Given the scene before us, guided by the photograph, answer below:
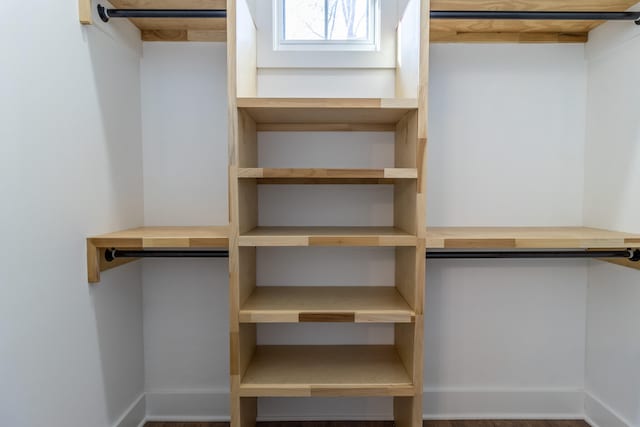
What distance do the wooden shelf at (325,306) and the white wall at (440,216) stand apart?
12cm

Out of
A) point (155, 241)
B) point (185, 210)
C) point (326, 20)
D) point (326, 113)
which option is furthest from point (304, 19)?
point (155, 241)

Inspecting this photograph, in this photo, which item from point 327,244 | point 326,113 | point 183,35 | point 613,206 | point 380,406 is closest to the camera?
point 327,244

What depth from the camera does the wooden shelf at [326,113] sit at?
4.25 feet

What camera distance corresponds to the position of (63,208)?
46.9 inches

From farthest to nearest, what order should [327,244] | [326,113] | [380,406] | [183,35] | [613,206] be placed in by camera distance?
[380,406] → [183,35] → [613,206] → [326,113] → [327,244]

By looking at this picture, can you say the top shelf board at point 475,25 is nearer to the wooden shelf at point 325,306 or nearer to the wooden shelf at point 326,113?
the wooden shelf at point 326,113

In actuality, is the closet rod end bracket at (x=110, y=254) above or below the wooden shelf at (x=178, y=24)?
below

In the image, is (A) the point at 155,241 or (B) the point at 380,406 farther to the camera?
(B) the point at 380,406

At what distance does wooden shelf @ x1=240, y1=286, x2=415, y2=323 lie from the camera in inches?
52.7

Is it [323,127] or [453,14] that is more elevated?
[453,14]

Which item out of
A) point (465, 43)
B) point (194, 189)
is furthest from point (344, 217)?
point (465, 43)

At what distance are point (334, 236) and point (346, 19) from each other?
111 cm

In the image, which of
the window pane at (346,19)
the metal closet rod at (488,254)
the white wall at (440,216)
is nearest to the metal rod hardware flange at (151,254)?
the metal closet rod at (488,254)

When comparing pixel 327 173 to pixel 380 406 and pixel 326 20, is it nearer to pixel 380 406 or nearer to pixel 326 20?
pixel 326 20
